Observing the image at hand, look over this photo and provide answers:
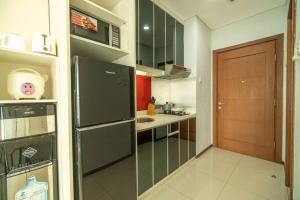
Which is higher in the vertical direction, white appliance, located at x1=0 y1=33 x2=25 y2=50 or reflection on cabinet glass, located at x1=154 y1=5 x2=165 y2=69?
reflection on cabinet glass, located at x1=154 y1=5 x2=165 y2=69

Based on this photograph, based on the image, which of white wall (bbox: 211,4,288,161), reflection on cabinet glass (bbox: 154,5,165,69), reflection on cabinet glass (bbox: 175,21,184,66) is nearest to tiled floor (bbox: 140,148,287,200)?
white wall (bbox: 211,4,288,161)

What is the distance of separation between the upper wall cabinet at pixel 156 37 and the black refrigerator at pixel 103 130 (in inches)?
25.7

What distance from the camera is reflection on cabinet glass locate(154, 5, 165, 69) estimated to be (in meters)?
2.04

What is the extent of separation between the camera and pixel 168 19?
2.27m

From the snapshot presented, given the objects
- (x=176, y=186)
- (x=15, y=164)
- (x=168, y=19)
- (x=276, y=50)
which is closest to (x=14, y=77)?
(x=15, y=164)

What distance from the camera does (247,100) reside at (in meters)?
2.66

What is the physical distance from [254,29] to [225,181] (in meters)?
2.56

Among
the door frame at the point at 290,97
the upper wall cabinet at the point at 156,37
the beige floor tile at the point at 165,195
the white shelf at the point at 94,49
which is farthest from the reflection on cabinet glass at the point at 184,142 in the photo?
the white shelf at the point at 94,49

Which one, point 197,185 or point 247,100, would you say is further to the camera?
point 247,100

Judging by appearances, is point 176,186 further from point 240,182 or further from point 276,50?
point 276,50

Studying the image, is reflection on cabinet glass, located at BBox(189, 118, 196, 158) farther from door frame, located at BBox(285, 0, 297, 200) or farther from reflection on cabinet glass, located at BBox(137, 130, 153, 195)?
door frame, located at BBox(285, 0, 297, 200)

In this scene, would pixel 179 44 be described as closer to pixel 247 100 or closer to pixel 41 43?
pixel 247 100

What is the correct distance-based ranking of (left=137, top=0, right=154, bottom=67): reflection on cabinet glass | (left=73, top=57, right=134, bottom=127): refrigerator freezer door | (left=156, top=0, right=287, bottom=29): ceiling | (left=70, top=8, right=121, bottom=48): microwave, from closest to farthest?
(left=73, top=57, right=134, bottom=127): refrigerator freezer door, (left=70, top=8, right=121, bottom=48): microwave, (left=137, top=0, right=154, bottom=67): reflection on cabinet glass, (left=156, top=0, right=287, bottom=29): ceiling

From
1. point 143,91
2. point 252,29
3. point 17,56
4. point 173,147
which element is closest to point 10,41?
point 17,56
